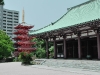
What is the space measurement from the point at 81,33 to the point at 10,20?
11940 cm

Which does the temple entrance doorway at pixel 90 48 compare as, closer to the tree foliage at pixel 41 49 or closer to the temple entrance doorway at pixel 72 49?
the temple entrance doorway at pixel 72 49

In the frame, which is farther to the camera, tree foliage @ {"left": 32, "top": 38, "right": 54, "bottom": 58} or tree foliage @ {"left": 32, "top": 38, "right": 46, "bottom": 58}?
tree foliage @ {"left": 32, "top": 38, "right": 46, "bottom": 58}

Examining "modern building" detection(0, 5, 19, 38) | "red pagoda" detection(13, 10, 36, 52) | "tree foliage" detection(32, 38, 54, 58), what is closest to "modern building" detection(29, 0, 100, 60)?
"tree foliage" detection(32, 38, 54, 58)

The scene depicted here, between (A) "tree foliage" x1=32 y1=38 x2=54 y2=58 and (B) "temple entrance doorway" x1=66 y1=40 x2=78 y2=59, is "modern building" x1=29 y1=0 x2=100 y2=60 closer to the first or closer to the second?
(B) "temple entrance doorway" x1=66 y1=40 x2=78 y2=59

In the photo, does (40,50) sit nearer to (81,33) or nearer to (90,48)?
(90,48)

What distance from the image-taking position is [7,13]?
450 ft

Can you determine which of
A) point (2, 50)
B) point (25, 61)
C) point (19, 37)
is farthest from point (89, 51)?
point (19, 37)

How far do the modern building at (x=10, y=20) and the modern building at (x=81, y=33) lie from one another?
10450 centimetres

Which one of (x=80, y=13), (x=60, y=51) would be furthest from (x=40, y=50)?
(x=80, y=13)

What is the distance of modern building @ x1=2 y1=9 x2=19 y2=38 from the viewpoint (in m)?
131

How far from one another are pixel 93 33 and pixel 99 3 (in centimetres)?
519

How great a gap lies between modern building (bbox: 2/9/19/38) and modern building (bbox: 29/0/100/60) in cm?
10450

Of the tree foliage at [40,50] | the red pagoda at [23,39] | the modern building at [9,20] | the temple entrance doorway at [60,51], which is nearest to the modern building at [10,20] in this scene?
the modern building at [9,20]

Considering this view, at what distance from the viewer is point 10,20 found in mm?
137125
